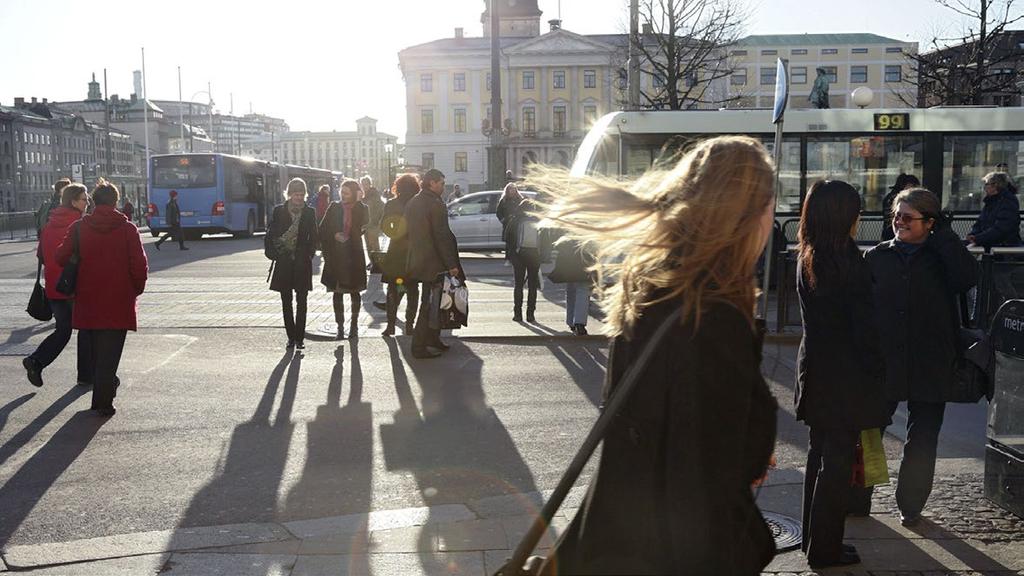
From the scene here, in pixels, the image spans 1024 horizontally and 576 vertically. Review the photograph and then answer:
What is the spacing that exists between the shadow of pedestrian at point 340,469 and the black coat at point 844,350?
2.10 meters

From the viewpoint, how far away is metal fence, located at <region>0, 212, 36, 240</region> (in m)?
41.0

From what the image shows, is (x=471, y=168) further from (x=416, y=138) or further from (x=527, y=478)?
(x=527, y=478)

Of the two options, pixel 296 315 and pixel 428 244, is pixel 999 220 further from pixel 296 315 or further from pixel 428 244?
pixel 296 315

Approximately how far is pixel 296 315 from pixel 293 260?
0.58m

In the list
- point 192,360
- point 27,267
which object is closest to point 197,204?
point 27,267

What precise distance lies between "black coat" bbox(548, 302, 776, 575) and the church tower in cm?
10580

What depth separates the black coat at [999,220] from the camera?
1278 centimetres

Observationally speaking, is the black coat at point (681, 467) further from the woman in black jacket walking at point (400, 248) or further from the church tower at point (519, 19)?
the church tower at point (519, 19)

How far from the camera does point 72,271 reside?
7.95 metres

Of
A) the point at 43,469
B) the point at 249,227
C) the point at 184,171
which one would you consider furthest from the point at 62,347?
the point at 249,227

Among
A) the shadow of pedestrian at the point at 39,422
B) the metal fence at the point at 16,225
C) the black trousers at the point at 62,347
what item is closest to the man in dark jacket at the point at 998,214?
the black trousers at the point at 62,347

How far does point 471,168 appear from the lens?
98.3 m

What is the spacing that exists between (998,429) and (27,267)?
21.8m

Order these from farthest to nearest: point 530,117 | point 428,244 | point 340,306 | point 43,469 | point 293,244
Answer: point 530,117 < point 340,306 < point 293,244 < point 428,244 < point 43,469
